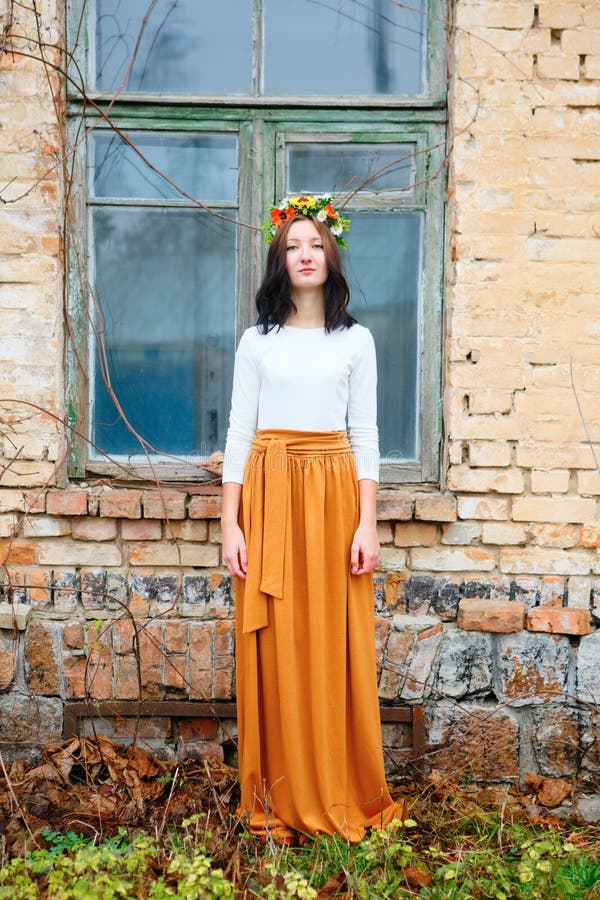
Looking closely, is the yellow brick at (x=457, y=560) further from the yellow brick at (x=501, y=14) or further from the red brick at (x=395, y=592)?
the yellow brick at (x=501, y=14)

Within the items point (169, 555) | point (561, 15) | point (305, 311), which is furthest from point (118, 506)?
point (561, 15)

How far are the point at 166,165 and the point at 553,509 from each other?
2060 mm

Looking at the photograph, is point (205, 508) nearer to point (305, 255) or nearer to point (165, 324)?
point (165, 324)

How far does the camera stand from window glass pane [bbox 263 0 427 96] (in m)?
3.28

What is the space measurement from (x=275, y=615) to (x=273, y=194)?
5.55 ft

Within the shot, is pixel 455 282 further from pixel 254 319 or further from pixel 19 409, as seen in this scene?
pixel 19 409

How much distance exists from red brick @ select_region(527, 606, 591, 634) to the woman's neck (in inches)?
Result: 55.2

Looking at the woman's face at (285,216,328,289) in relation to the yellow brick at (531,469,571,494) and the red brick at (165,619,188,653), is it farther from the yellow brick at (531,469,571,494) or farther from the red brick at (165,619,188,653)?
the red brick at (165,619,188,653)

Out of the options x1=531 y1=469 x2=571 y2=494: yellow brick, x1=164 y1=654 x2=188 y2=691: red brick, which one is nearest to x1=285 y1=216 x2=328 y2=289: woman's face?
x1=531 y1=469 x2=571 y2=494: yellow brick

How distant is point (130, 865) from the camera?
2.39 metres

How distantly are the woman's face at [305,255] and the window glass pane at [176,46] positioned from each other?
92cm

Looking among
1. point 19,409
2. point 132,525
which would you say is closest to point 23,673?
point 132,525

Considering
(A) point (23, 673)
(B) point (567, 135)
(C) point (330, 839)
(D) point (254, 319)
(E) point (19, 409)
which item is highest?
(B) point (567, 135)

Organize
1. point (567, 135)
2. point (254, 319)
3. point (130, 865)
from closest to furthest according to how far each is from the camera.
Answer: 1. point (130, 865)
2. point (567, 135)
3. point (254, 319)
